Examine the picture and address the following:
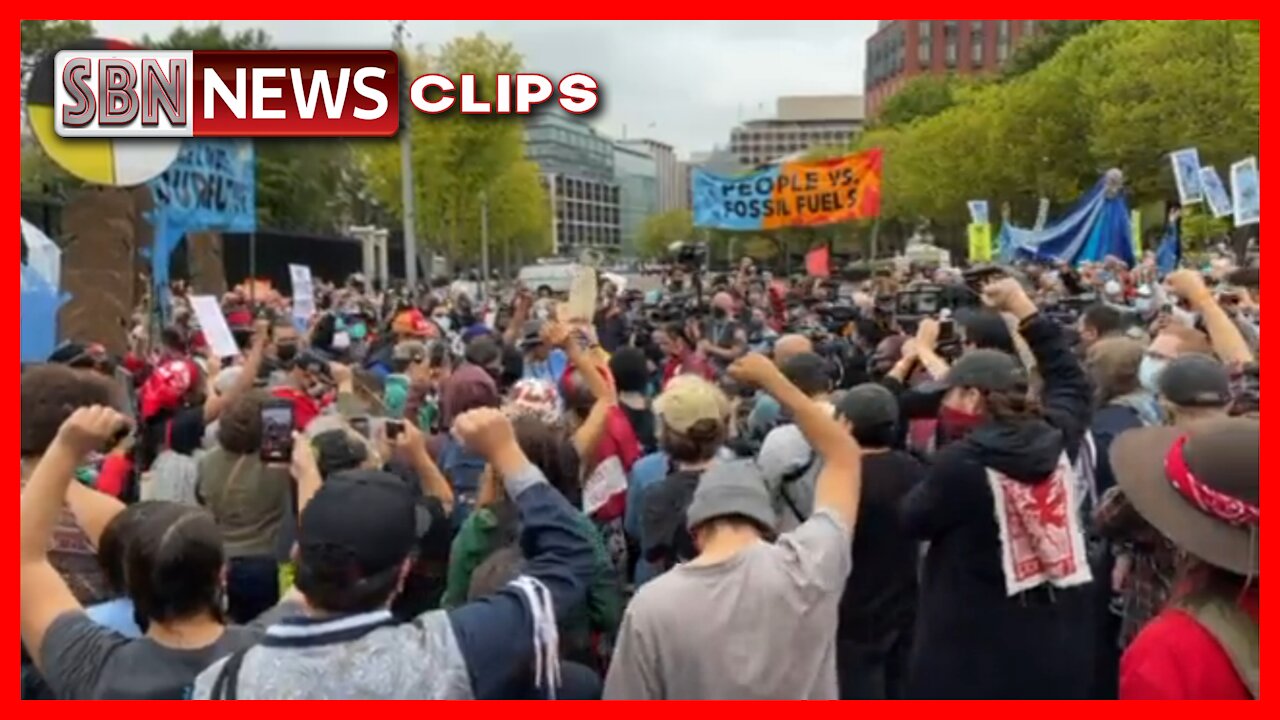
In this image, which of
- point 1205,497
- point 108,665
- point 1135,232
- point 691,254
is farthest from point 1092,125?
point 108,665

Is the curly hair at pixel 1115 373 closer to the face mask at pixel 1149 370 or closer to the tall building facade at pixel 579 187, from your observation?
the face mask at pixel 1149 370

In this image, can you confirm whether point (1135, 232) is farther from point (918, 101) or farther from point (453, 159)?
point (918, 101)

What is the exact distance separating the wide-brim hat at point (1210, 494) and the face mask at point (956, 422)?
62.9 inches

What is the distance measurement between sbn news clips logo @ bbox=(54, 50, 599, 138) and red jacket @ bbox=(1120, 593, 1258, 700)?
394 centimetres

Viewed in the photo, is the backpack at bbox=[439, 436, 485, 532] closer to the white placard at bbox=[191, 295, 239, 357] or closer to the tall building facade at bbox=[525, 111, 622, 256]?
the white placard at bbox=[191, 295, 239, 357]

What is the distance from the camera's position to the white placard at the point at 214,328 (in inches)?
329

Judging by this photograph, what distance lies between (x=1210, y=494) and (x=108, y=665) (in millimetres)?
2012

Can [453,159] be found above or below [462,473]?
above

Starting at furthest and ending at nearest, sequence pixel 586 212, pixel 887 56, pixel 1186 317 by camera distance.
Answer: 1. pixel 887 56
2. pixel 586 212
3. pixel 1186 317

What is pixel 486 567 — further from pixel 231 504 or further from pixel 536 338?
pixel 536 338

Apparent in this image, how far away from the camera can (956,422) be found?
4227mm

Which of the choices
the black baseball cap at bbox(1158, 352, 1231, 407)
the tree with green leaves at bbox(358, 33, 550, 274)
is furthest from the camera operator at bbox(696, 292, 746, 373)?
the tree with green leaves at bbox(358, 33, 550, 274)

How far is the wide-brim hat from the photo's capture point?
2279 mm

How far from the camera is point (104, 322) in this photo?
33.9ft
